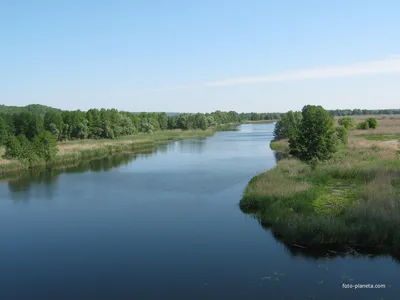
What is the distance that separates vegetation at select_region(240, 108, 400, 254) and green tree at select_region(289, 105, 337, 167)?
0.13 meters

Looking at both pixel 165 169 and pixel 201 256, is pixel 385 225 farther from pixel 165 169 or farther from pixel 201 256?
pixel 165 169

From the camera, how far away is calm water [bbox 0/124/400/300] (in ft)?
39.7

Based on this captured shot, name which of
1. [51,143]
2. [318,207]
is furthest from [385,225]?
[51,143]

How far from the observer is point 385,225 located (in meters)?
14.7

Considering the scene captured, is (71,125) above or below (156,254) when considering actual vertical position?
above

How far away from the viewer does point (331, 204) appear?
59.9 ft

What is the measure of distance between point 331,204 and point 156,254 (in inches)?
343


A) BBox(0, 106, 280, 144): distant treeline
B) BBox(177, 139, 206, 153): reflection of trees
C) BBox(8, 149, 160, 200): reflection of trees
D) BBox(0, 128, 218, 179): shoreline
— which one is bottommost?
BBox(8, 149, 160, 200): reflection of trees

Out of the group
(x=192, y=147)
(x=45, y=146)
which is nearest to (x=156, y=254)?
(x=45, y=146)

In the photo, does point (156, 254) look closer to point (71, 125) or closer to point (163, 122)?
point (71, 125)

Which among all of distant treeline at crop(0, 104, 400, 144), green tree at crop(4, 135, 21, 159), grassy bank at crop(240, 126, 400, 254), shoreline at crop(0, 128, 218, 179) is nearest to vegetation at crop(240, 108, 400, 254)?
grassy bank at crop(240, 126, 400, 254)

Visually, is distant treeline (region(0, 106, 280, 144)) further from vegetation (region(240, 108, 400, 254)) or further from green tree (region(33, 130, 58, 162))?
vegetation (region(240, 108, 400, 254))

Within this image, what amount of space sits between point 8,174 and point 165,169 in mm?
14336

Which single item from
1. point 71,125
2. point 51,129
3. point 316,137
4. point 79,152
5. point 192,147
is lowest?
point 192,147
